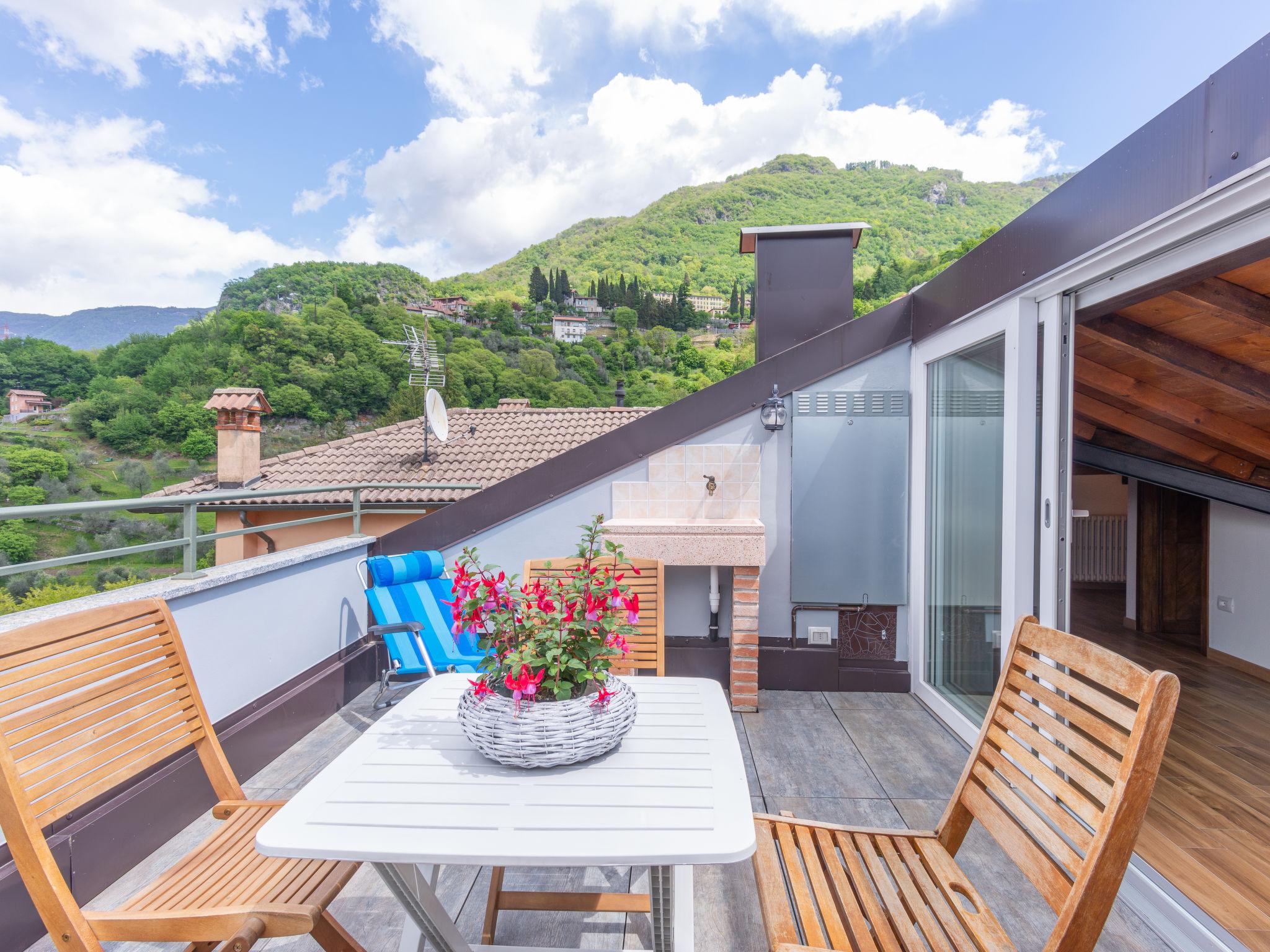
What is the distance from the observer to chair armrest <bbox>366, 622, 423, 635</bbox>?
3.00m

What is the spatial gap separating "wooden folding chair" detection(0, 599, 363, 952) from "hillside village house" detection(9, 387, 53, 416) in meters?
28.3

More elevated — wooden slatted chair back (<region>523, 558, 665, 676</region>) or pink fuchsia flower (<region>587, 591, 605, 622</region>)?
pink fuchsia flower (<region>587, 591, 605, 622</region>)

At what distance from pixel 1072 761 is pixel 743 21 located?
121 feet

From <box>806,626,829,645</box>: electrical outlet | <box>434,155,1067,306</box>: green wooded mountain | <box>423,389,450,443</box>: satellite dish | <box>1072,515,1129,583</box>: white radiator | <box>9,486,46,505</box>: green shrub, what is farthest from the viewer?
<box>434,155,1067,306</box>: green wooded mountain

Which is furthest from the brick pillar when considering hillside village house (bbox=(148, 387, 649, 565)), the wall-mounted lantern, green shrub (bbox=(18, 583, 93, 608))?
green shrub (bbox=(18, 583, 93, 608))

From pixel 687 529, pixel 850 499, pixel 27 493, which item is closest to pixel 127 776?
pixel 687 529

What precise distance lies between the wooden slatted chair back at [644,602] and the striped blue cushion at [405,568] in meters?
1.28

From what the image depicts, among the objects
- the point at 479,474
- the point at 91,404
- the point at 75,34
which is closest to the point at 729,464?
the point at 479,474

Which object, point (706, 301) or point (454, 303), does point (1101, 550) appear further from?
point (454, 303)

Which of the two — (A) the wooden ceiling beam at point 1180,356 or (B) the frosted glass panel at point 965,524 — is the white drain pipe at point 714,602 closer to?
(B) the frosted glass panel at point 965,524

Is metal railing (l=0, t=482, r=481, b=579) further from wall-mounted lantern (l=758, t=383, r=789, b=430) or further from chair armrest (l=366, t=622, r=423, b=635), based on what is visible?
wall-mounted lantern (l=758, t=383, r=789, b=430)

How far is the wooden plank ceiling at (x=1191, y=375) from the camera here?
228cm

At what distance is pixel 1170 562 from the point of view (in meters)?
4.89

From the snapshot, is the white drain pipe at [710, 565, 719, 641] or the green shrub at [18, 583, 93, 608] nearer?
the white drain pipe at [710, 565, 719, 641]
